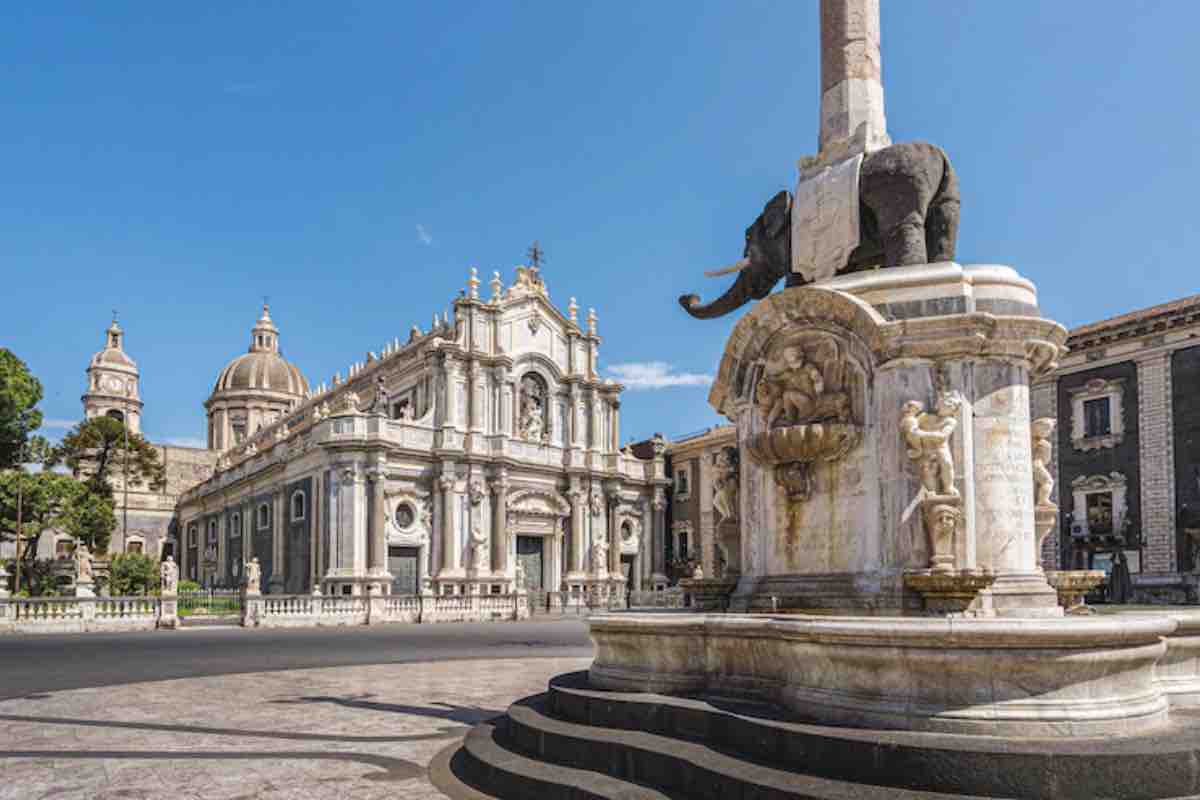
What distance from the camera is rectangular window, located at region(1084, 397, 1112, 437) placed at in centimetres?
3341

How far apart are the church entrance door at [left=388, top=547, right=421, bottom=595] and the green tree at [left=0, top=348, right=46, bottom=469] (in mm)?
14927

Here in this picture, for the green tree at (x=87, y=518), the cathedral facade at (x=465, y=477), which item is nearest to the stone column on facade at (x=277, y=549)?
the cathedral facade at (x=465, y=477)

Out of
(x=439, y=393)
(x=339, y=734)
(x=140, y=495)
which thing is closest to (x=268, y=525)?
(x=439, y=393)

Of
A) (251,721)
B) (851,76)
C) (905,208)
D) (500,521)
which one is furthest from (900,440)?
(500,521)

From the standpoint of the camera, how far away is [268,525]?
46.6 metres

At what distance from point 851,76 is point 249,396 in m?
75.3

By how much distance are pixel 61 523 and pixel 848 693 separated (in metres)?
41.1

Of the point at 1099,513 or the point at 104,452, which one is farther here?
the point at 104,452

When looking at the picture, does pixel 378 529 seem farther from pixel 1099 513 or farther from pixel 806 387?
pixel 806 387

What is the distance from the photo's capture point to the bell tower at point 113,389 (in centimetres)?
7688

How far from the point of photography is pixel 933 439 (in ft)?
25.1

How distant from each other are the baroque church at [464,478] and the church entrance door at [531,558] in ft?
0.21

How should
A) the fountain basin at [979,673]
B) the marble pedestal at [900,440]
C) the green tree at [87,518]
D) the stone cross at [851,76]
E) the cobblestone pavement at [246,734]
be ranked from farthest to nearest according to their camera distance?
the green tree at [87,518], the stone cross at [851,76], the marble pedestal at [900,440], the cobblestone pavement at [246,734], the fountain basin at [979,673]

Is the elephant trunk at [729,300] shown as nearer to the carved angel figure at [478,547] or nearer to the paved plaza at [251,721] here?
the paved plaza at [251,721]
